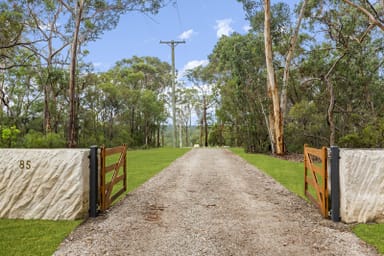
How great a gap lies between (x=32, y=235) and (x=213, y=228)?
7.02 feet

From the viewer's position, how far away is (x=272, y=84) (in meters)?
15.7

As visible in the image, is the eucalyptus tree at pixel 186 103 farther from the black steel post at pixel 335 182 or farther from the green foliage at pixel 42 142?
the black steel post at pixel 335 182

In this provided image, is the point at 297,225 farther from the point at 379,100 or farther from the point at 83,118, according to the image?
the point at 83,118

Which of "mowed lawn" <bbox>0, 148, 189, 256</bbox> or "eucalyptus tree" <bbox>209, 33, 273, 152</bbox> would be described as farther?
"eucalyptus tree" <bbox>209, 33, 273, 152</bbox>

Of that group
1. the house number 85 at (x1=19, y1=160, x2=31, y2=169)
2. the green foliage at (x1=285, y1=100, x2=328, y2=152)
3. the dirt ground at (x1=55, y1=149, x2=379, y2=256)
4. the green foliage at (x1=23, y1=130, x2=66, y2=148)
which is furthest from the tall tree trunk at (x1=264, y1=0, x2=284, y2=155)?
the house number 85 at (x1=19, y1=160, x2=31, y2=169)

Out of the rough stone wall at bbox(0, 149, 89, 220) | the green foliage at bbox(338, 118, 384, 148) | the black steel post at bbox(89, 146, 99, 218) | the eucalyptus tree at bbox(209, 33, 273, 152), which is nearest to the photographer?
the rough stone wall at bbox(0, 149, 89, 220)

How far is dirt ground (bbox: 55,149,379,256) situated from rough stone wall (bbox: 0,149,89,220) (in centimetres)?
40

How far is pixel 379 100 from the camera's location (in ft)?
65.6

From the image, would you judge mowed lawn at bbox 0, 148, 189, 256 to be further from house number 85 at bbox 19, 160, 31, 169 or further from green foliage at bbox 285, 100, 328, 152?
green foliage at bbox 285, 100, 328, 152

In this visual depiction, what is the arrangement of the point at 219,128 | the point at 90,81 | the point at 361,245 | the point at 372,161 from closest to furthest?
the point at 361,245, the point at 372,161, the point at 90,81, the point at 219,128

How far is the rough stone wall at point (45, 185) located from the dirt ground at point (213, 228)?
0.40 metres

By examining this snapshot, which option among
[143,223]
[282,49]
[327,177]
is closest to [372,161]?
[327,177]

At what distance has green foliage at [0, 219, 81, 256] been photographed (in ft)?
10.1

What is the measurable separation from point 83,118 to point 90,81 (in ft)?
11.2
